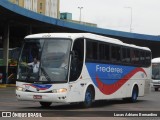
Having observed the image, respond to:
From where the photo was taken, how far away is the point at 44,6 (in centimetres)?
11862

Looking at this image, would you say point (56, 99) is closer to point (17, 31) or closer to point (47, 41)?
point (47, 41)

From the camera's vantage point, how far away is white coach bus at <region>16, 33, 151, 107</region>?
18578 mm

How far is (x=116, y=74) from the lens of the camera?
2339 centimetres

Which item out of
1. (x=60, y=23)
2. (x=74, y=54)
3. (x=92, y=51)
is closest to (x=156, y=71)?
(x=60, y=23)

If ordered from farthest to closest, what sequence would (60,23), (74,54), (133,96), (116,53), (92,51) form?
(60,23)
(133,96)
(116,53)
(92,51)
(74,54)

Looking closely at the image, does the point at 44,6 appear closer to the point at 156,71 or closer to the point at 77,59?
the point at 156,71

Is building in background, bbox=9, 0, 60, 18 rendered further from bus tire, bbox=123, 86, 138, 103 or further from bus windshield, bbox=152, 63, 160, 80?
bus tire, bbox=123, 86, 138, 103

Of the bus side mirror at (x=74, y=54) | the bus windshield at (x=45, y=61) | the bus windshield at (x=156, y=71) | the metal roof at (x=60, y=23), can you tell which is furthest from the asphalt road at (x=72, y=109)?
the bus windshield at (x=156, y=71)

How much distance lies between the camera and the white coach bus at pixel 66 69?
61.0 ft

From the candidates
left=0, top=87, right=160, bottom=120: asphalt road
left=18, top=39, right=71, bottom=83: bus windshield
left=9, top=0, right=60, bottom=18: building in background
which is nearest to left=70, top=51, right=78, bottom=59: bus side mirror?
left=18, top=39, right=71, bottom=83: bus windshield

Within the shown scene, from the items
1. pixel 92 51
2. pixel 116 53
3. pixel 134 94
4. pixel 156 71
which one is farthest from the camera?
pixel 156 71

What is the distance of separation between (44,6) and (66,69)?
101151 mm

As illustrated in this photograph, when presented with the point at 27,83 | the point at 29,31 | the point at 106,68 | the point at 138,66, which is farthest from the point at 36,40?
the point at 29,31

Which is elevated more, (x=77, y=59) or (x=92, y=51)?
(x=92, y=51)
